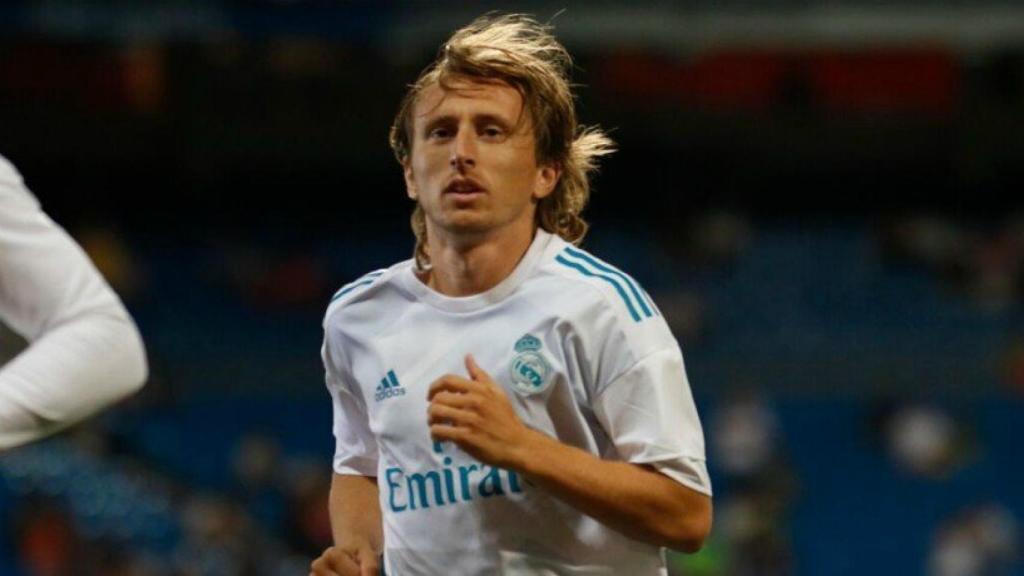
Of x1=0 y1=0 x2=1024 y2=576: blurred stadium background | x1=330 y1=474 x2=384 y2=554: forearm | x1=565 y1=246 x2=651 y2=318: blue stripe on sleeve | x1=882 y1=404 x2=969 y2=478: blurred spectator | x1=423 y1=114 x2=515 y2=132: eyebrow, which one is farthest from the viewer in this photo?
x1=882 y1=404 x2=969 y2=478: blurred spectator

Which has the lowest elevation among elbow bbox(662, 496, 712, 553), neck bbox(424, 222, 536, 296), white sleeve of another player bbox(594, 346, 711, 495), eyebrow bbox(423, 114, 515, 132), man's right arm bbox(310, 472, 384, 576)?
man's right arm bbox(310, 472, 384, 576)

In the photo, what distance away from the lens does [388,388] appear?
137 inches

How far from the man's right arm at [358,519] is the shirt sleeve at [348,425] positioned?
1.1 inches

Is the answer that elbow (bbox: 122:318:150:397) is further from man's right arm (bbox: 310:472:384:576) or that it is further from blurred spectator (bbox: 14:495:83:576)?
blurred spectator (bbox: 14:495:83:576)

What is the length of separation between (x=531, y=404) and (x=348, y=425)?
55cm

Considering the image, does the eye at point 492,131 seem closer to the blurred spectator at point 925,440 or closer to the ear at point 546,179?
the ear at point 546,179

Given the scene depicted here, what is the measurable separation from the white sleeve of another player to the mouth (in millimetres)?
438

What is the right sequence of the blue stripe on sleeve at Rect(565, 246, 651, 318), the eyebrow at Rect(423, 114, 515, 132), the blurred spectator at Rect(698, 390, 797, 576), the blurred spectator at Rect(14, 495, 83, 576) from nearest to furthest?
the blue stripe on sleeve at Rect(565, 246, 651, 318)
the eyebrow at Rect(423, 114, 515, 132)
the blurred spectator at Rect(14, 495, 83, 576)
the blurred spectator at Rect(698, 390, 797, 576)

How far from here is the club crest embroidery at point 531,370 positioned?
3.29 meters

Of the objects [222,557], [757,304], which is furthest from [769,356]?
[222,557]

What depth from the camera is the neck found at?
136 inches

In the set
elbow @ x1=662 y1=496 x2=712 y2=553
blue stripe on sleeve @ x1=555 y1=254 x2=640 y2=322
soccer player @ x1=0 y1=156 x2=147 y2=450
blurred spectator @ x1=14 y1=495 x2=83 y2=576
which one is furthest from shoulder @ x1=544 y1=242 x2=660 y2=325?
blurred spectator @ x1=14 y1=495 x2=83 y2=576

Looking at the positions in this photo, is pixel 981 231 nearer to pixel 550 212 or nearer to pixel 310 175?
pixel 310 175

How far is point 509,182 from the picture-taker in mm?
3447
